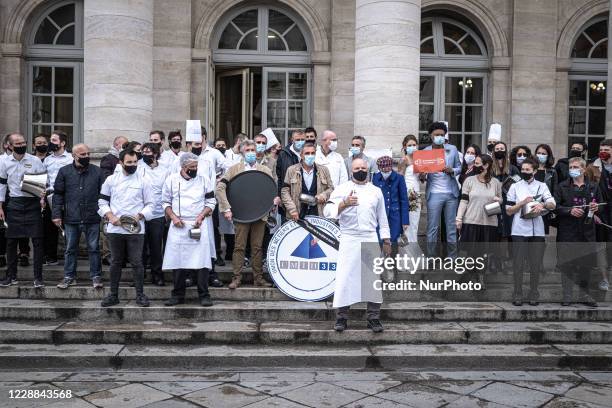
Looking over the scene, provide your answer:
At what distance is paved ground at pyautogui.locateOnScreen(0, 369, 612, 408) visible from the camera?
6.48 meters

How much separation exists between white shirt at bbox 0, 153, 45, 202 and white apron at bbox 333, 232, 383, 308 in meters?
4.57

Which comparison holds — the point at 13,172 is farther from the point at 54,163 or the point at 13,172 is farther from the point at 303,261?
the point at 303,261

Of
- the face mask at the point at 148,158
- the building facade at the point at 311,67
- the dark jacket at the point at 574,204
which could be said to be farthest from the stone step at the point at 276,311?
the building facade at the point at 311,67

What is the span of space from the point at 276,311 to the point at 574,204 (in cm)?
422

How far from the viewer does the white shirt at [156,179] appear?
942cm

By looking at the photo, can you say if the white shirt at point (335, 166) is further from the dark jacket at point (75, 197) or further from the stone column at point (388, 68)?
the dark jacket at point (75, 197)

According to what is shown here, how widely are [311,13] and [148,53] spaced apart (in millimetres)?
3974

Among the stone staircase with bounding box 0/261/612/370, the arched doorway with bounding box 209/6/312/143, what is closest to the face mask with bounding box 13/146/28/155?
the stone staircase with bounding box 0/261/612/370

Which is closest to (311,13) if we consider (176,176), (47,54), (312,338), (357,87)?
A: (357,87)

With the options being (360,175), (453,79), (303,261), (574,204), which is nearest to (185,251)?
(303,261)

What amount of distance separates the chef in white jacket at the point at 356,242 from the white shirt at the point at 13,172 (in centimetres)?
439

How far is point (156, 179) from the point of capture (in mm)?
9562

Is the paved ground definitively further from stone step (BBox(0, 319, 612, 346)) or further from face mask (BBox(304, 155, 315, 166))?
face mask (BBox(304, 155, 315, 166))

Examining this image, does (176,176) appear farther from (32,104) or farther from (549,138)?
(549,138)
